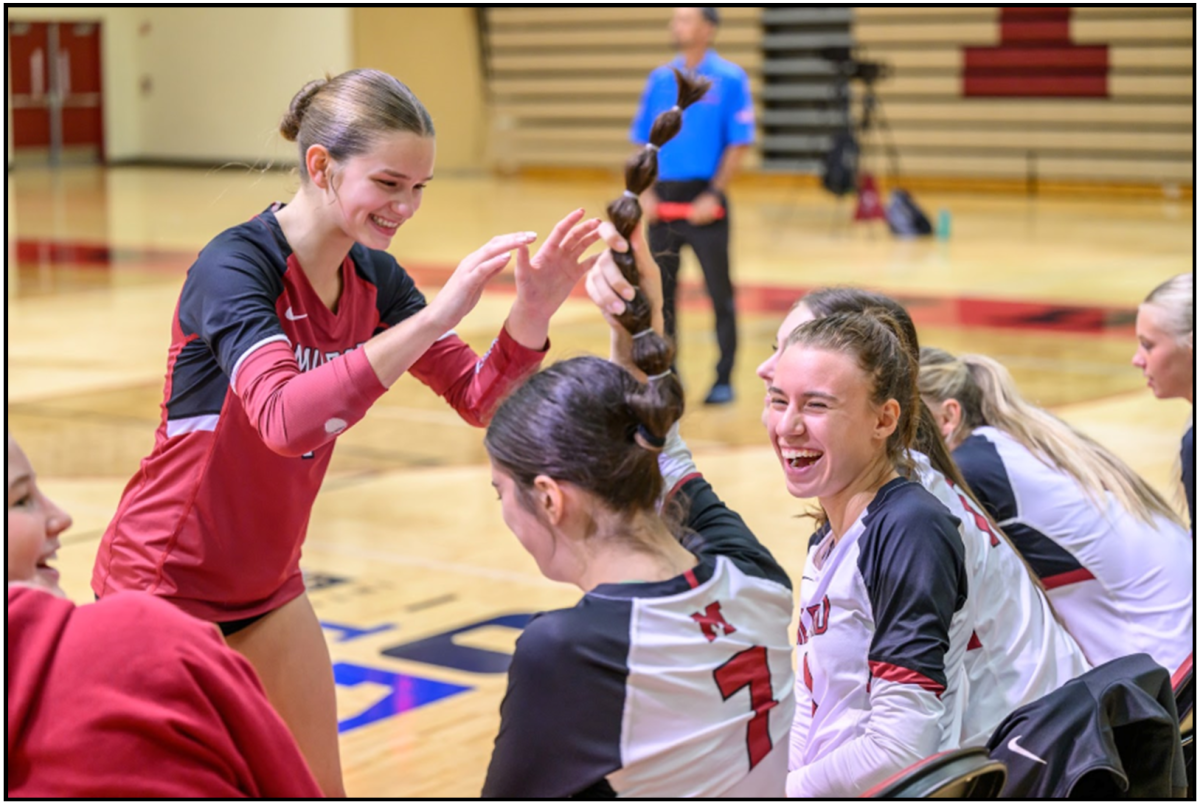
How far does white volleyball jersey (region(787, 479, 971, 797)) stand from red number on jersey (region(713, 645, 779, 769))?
0.23 meters

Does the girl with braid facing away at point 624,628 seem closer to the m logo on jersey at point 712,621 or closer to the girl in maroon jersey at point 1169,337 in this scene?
the m logo on jersey at point 712,621

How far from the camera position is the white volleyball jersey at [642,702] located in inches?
64.1

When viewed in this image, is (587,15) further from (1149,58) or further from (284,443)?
(284,443)

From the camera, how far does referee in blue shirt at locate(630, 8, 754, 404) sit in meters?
7.20

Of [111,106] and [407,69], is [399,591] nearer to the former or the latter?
[407,69]

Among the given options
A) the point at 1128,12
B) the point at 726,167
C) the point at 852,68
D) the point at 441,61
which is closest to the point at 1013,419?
the point at 726,167

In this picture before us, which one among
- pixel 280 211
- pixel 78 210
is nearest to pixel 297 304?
pixel 280 211

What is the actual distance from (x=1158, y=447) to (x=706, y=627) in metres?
4.95

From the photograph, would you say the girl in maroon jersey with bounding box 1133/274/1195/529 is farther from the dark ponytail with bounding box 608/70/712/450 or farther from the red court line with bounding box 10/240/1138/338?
the red court line with bounding box 10/240/1138/338

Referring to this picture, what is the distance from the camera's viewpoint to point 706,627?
1685 mm

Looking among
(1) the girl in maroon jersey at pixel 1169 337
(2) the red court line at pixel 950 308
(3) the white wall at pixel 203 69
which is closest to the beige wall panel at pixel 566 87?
(3) the white wall at pixel 203 69

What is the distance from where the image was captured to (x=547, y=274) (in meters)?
2.28

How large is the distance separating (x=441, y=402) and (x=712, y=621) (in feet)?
19.4

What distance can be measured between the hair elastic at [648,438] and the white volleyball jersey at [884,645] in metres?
0.39
